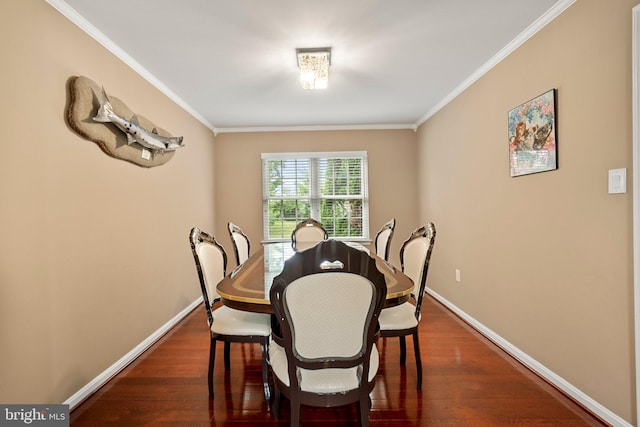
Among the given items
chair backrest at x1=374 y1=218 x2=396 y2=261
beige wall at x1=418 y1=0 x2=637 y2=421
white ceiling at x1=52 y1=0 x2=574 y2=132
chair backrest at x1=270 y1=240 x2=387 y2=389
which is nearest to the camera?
chair backrest at x1=270 y1=240 x2=387 y2=389

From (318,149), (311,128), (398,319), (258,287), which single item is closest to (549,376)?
(398,319)

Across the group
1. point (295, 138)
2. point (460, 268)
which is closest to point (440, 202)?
point (460, 268)

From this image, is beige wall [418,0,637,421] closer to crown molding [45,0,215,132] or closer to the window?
the window

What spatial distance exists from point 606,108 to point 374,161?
344cm

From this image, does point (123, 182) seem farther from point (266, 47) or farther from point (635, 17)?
point (635, 17)

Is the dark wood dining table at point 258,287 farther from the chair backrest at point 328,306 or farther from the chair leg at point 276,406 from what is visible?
the chair leg at point 276,406

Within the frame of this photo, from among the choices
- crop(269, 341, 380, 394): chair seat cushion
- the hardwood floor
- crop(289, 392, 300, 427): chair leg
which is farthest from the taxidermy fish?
crop(289, 392, 300, 427): chair leg

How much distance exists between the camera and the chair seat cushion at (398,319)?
→ 2.09 metres

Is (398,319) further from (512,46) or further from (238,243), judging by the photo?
(512,46)

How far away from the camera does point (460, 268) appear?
370 centimetres

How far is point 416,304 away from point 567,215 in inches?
44.0

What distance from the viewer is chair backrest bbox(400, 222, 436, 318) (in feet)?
7.14

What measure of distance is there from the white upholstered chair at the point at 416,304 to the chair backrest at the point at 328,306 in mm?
732

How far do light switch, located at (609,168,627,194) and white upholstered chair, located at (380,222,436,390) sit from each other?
0.95 m
